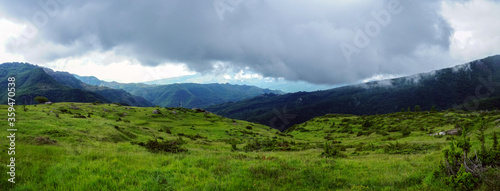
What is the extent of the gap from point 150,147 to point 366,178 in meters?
17.2

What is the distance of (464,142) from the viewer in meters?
10.5

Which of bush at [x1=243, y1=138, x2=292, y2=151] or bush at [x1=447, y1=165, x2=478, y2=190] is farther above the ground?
bush at [x1=447, y1=165, x2=478, y2=190]

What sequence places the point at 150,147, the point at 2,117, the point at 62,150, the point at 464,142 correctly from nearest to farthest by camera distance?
the point at 464,142 → the point at 62,150 → the point at 150,147 → the point at 2,117

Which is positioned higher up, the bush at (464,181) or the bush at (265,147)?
the bush at (464,181)

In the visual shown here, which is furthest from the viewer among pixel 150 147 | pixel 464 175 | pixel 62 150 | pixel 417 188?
pixel 150 147

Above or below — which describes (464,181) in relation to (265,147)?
above

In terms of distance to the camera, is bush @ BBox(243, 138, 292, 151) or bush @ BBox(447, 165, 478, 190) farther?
bush @ BBox(243, 138, 292, 151)

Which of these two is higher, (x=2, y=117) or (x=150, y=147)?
(x=2, y=117)

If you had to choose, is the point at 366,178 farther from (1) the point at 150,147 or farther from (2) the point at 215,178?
(1) the point at 150,147

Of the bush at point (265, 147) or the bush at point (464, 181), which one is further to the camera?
the bush at point (265, 147)

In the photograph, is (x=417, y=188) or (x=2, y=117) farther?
(x=2, y=117)

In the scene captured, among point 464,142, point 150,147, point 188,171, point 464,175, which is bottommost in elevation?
point 150,147

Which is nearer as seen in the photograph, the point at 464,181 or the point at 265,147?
the point at 464,181

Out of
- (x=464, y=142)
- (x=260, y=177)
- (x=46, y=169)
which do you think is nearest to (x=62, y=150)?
(x=46, y=169)
